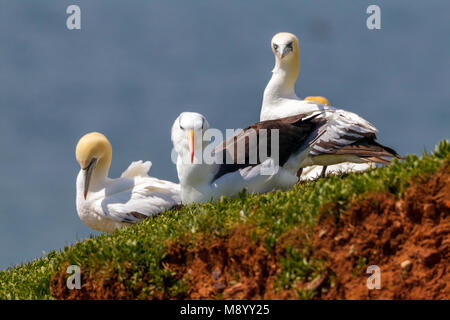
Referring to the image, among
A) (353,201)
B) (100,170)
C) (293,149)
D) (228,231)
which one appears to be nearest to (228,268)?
(228,231)

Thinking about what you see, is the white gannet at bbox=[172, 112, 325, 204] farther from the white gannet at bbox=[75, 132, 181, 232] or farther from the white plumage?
the white gannet at bbox=[75, 132, 181, 232]

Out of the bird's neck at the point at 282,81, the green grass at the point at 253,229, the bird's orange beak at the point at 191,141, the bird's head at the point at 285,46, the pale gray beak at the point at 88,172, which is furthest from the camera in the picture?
the bird's head at the point at 285,46

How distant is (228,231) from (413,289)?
2.12m

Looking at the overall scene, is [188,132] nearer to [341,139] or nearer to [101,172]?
[341,139]

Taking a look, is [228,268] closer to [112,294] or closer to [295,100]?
[112,294]

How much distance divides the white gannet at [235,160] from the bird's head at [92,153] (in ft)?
9.95

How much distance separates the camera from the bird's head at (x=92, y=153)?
14.4 metres

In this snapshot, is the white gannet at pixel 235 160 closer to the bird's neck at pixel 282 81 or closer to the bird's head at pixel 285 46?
the bird's neck at pixel 282 81

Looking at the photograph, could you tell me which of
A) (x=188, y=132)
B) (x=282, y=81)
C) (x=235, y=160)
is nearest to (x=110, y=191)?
(x=188, y=132)

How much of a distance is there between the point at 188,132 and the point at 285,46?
14.2 ft

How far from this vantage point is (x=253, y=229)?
25.0 feet

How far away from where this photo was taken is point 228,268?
768cm

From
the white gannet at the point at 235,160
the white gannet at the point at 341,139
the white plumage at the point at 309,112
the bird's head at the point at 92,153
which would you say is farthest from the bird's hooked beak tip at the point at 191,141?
the bird's head at the point at 92,153
